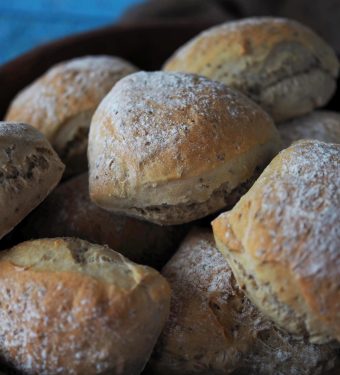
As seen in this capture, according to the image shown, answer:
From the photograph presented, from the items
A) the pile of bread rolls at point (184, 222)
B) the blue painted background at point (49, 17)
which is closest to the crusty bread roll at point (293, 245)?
the pile of bread rolls at point (184, 222)

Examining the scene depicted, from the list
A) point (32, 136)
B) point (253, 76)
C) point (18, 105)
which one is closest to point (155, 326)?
point (32, 136)

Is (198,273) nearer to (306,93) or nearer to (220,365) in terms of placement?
(220,365)

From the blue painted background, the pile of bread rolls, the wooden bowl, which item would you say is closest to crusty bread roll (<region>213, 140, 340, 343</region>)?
the pile of bread rolls

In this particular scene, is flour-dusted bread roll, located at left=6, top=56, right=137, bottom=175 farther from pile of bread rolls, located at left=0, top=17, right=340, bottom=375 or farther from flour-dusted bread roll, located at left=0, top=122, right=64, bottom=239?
flour-dusted bread roll, located at left=0, top=122, right=64, bottom=239

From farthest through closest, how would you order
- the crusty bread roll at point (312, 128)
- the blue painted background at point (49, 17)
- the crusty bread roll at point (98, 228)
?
the blue painted background at point (49, 17) → the crusty bread roll at point (312, 128) → the crusty bread roll at point (98, 228)

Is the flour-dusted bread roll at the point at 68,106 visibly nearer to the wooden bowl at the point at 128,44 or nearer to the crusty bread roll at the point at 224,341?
the wooden bowl at the point at 128,44

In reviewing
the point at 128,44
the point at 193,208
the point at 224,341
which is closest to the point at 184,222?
the point at 193,208
